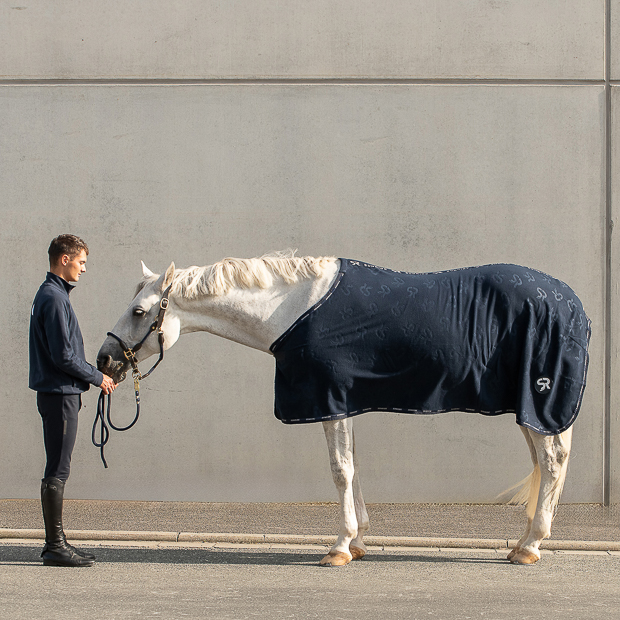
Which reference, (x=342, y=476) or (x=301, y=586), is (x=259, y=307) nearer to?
(x=342, y=476)

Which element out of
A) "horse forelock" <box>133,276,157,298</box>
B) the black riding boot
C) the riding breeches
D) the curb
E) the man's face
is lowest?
the curb

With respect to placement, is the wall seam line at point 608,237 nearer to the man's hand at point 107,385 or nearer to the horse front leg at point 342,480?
the horse front leg at point 342,480

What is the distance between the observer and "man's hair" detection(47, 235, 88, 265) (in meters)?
4.89

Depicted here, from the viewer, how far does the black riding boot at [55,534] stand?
4805 millimetres

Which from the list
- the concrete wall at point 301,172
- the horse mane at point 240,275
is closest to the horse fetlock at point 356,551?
the horse mane at point 240,275

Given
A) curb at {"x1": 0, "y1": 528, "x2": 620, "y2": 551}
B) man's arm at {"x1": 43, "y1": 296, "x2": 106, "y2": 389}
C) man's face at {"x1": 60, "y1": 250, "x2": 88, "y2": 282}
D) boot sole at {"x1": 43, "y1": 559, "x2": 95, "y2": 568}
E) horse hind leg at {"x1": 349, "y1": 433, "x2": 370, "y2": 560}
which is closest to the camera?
man's arm at {"x1": 43, "y1": 296, "x2": 106, "y2": 389}

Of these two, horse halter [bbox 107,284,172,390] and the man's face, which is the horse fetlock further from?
the man's face

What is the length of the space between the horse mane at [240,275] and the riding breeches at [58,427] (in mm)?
867

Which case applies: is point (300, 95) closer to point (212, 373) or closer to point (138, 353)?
point (212, 373)

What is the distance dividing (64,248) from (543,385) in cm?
303

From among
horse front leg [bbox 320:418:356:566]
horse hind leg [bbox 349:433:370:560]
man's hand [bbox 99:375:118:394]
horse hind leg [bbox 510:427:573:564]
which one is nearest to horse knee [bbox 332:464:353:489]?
horse front leg [bbox 320:418:356:566]

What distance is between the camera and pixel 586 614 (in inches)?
155

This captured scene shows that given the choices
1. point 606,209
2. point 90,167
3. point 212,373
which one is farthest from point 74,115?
point 606,209

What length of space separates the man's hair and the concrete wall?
77.9 inches
